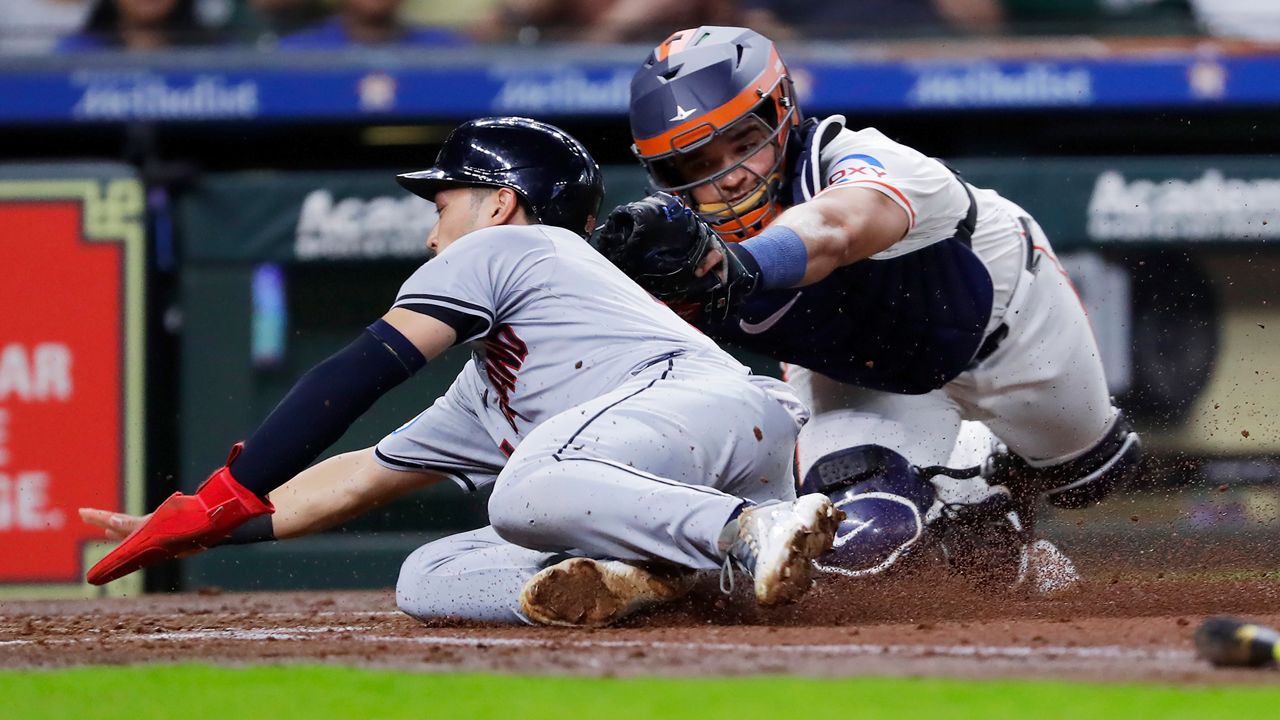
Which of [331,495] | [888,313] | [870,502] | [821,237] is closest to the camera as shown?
[821,237]

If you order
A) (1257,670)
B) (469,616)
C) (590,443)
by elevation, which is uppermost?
(590,443)

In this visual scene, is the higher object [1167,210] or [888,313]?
[1167,210]

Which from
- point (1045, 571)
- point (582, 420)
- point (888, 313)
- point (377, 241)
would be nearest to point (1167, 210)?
point (1045, 571)

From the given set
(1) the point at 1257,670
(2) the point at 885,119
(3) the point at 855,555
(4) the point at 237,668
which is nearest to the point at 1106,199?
(2) the point at 885,119

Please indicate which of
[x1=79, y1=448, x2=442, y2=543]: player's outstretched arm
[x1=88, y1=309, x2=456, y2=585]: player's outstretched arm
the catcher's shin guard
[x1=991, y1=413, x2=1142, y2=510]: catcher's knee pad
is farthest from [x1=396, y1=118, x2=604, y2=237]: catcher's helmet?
[x1=991, y1=413, x2=1142, y2=510]: catcher's knee pad

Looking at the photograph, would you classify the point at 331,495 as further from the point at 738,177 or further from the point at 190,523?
the point at 738,177

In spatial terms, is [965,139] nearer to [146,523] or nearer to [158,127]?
[158,127]

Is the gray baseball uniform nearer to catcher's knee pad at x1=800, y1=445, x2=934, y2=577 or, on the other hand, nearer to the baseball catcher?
the baseball catcher
